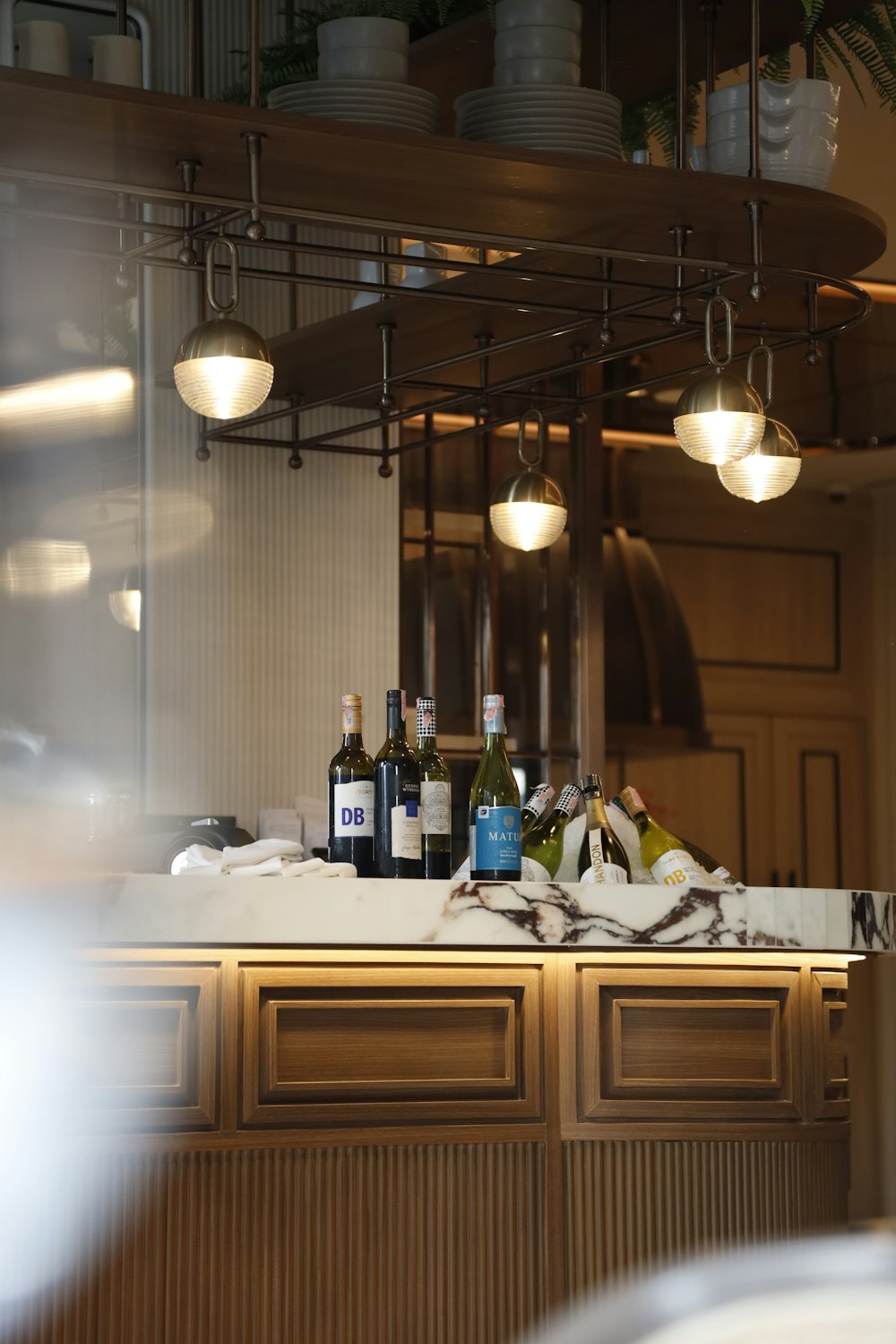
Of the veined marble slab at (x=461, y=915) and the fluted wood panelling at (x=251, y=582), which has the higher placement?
the fluted wood panelling at (x=251, y=582)

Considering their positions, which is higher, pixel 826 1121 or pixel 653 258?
pixel 653 258

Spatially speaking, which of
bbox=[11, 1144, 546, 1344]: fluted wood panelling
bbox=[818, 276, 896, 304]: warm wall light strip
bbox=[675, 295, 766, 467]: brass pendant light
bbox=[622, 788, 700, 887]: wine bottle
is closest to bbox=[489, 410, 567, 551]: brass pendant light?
bbox=[675, 295, 766, 467]: brass pendant light

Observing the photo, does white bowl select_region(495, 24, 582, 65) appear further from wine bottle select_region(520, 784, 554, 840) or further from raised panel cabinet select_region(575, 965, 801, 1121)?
raised panel cabinet select_region(575, 965, 801, 1121)

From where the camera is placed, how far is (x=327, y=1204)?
7.77ft

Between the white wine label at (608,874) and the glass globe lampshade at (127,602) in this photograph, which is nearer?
the white wine label at (608,874)

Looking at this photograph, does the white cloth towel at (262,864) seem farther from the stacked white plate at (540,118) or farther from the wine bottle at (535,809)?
the stacked white plate at (540,118)

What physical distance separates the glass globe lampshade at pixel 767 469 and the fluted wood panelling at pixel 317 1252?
1.57 meters

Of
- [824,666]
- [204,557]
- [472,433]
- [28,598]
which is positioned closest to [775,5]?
[472,433]

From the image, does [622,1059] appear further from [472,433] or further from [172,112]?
[472,433]

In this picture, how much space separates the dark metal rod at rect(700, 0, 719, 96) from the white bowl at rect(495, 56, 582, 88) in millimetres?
369

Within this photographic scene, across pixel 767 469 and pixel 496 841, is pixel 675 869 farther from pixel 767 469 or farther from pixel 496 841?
pixel 767 469

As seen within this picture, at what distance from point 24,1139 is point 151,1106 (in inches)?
6.8

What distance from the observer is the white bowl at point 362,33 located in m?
3.06

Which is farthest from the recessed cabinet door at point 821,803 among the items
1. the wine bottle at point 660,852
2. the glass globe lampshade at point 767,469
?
the wine bottle at point 660,852
